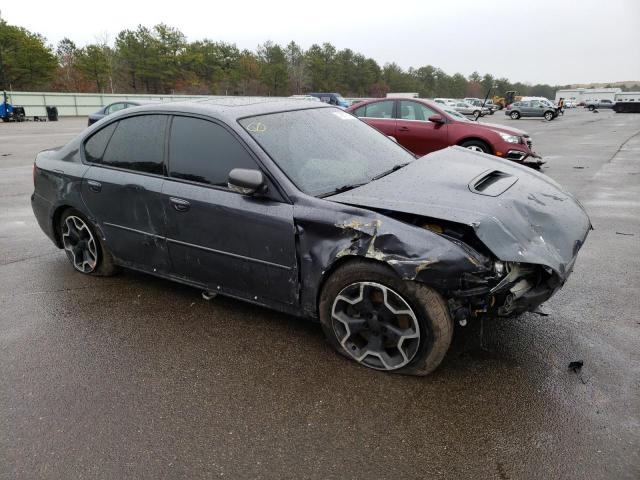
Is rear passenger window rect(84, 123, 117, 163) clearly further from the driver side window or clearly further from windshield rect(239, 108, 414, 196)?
the driver side window

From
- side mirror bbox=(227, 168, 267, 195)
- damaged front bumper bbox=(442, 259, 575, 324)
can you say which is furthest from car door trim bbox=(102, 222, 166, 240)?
damaged front bumper bbox=(442, 259, 575, 324)

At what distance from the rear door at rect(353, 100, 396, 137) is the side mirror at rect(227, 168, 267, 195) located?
7762 millimetres

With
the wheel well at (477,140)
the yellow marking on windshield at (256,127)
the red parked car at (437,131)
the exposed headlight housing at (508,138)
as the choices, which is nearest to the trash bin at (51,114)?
the red parked car at (437,131)

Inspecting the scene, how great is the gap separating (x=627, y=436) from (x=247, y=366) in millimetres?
2096

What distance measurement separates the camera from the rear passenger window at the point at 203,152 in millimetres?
3285

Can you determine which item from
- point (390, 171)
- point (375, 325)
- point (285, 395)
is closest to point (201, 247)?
point (285, 395)

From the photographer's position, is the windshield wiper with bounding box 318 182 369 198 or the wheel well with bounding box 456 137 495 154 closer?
the windshield wiper with bounding box 318 182 369 198

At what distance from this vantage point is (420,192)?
3.03 meters

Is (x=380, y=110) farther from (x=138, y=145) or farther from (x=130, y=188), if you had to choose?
(x=130, y=188)

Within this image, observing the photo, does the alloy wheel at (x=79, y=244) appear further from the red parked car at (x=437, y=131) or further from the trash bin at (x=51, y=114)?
the trash bin at (x=51, y=114)

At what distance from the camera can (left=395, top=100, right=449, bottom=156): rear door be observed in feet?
32.7

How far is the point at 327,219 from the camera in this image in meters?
2.87

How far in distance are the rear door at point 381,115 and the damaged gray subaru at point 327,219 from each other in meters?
6.48

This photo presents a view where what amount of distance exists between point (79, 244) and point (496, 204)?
11.9ft
